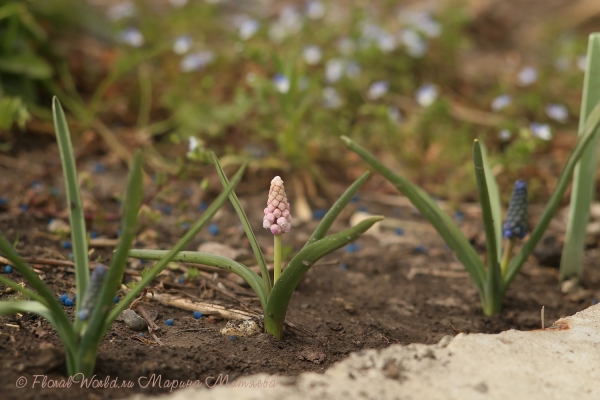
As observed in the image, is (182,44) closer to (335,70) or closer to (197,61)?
(197,61)

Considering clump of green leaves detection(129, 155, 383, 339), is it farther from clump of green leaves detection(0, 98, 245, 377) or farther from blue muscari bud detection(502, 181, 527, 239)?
blue muscari bud detection(502, 181, 527, 239)

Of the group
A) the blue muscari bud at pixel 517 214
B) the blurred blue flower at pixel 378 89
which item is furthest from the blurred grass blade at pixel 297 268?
the blurred blue flower at pixel 378 89

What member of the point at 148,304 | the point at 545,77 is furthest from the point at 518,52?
the point at 148,304

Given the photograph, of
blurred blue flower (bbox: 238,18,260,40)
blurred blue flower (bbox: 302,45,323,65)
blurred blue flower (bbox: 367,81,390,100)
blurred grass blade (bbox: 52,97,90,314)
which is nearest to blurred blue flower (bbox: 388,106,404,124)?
blurred blue flower (bbox: 367,81,390,100)

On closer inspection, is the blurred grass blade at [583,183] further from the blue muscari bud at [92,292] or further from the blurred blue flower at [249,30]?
the blurred blue flower at [249,30]

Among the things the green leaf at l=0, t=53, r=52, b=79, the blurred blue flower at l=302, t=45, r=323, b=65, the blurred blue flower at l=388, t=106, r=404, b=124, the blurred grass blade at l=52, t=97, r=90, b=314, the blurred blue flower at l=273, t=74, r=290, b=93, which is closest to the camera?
the blurred grass blade at l=52, t=97, r=90, b=314

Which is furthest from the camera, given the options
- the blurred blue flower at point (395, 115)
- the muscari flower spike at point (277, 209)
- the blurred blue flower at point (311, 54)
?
the blurred blue flower at point (311, 54)

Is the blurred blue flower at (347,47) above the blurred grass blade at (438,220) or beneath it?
above
